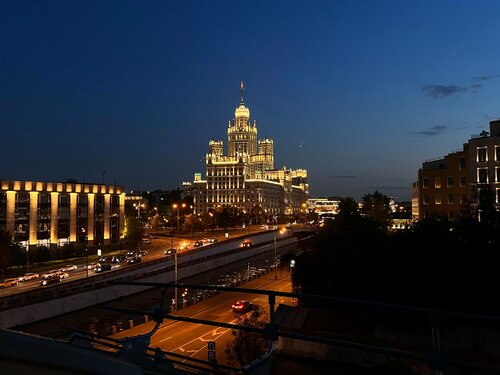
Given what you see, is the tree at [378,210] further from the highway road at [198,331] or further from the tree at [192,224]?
the tree at [192,224]

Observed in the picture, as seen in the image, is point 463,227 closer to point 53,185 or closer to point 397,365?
point 397,365

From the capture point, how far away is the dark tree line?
1772 centimetres

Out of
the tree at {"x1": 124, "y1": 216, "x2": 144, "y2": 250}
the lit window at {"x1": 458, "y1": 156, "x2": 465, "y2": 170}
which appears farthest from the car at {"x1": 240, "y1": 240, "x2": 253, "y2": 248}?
the lit window at {"x1": 458, "y1": 156, "x2": 465, "y2": 170}

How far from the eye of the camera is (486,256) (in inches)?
750

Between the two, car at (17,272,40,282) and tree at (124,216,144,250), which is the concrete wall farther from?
tree at (124,216,144,250)

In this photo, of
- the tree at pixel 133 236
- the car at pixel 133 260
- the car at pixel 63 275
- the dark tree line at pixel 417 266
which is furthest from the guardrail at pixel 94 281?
the dark tree line at pixel 417 266

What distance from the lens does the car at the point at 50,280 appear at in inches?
1425

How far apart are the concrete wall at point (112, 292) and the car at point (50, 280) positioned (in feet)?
14.3

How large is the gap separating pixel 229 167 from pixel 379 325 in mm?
131896

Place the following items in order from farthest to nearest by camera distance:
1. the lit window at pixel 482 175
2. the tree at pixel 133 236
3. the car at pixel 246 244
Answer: the car at pixel 246 244 → the tree at pixel 133 236 → the lit window at pixel 482 175

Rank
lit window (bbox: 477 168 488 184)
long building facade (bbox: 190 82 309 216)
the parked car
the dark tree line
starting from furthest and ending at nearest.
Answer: long building facade (bbox: 190 82 309 216), lit window (bbox: 477 168 488 184), the parked car, the dark tree line

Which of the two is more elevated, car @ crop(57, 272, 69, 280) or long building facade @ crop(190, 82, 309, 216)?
long building facade @ crop(190, 82, 309, 216)

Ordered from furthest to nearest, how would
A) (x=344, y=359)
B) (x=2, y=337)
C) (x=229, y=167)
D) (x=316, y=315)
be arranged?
(x=229, y=167) → (x=316, y=315) → (x=344, y=359) → (x=2, y=337)

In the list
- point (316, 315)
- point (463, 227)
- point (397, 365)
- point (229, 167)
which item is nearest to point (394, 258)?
point (463, 227)
